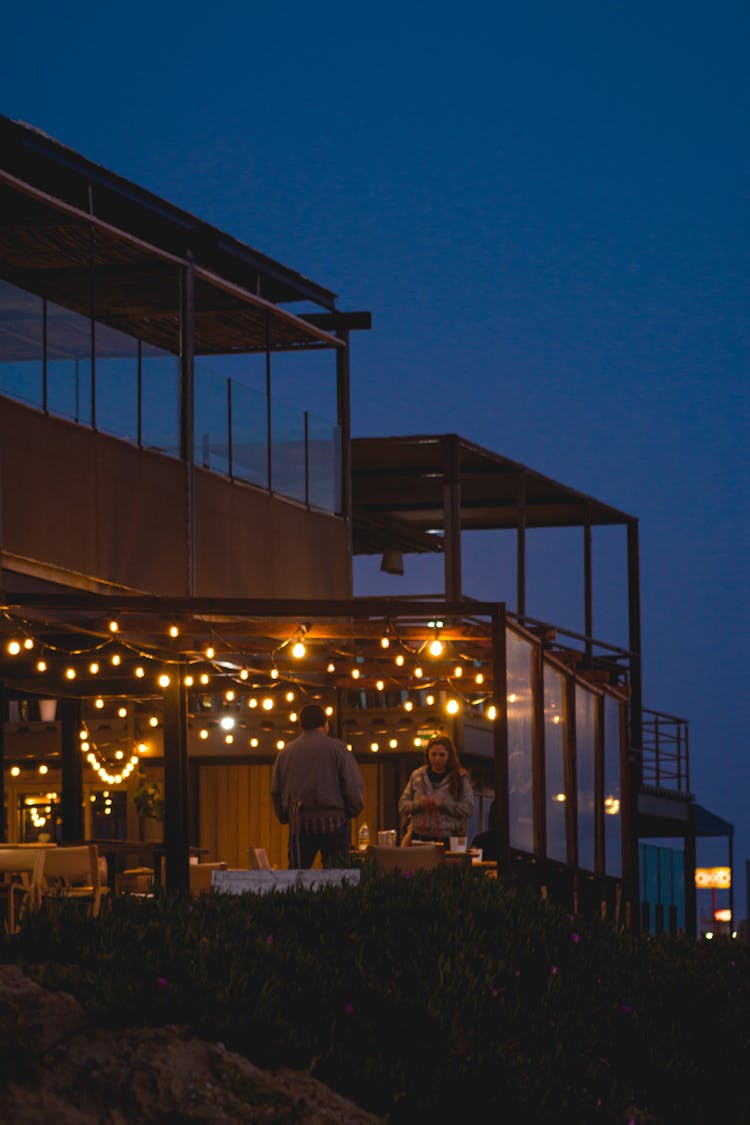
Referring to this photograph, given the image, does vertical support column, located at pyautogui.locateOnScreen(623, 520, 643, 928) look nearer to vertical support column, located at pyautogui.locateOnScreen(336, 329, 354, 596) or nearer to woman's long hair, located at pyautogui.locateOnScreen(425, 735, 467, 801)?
vertical support column, located at pyautogui.locateOnScreen(336, 329, 354, 596)

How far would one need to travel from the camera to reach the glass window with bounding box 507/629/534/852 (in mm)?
16359

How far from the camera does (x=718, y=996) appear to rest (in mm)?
10961

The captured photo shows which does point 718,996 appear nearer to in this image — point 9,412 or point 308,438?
point 9,412

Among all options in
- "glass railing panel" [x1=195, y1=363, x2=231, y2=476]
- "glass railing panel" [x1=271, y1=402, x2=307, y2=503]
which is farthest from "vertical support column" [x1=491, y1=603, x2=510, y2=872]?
"glass railing panel" [x1=271, y1=402, x2=307, y2=503]

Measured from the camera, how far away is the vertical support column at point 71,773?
2420 cm

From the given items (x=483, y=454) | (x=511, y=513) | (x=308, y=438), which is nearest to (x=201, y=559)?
(x=308, y=438)

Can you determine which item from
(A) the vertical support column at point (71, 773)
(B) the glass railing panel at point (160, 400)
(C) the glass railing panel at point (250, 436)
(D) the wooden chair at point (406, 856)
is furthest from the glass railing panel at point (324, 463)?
(D) the wooden chair at point (406, 856)

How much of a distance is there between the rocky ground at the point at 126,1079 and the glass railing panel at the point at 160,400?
43.3 ft

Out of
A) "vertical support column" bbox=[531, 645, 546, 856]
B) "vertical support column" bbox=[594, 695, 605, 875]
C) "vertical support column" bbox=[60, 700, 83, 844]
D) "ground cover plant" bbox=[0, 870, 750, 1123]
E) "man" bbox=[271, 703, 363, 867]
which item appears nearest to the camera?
"ground cover plant" bbox=[0, 870, 750, 1123]

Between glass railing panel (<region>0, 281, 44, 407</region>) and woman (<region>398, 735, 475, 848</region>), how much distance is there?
17.2 feet

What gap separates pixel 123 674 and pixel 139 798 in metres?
6.10

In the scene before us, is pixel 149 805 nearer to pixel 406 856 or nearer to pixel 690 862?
pixel 406 856

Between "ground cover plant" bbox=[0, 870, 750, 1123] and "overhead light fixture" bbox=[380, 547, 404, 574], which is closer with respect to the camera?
"ground cover plant" bbox=[0, 870, 750, 1123]

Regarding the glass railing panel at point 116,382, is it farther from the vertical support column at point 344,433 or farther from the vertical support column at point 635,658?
the vertical support column at point 635,658
